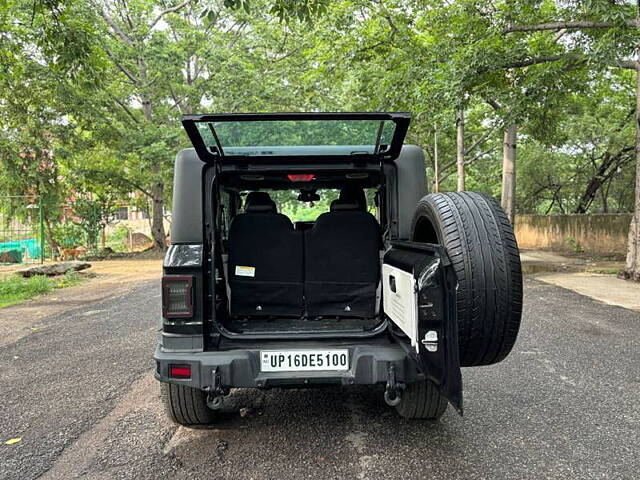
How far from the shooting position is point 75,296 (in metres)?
10.0

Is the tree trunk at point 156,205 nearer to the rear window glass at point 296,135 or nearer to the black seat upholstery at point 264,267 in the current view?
the black seat upholstery at point 264,267

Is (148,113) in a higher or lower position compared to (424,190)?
higher

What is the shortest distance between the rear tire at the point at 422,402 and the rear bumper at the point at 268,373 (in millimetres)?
427

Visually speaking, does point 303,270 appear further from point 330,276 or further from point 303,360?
point 303,360

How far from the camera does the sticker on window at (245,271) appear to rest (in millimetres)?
3625

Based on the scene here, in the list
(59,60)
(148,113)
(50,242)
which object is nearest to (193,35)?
(148,113)

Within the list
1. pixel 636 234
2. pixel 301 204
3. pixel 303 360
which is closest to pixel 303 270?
pixel 303 360

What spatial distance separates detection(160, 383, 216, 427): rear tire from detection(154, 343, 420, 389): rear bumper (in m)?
0.32

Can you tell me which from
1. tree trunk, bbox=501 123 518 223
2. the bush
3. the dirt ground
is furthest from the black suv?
the bush

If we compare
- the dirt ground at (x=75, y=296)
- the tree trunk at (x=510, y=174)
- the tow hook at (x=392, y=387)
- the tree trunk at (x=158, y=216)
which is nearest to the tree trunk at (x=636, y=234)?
the tree trunk at (x=510, y=174)

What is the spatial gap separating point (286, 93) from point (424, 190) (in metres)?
18.3

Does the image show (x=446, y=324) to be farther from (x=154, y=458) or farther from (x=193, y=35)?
(x=193, y=35)

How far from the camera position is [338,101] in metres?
21.3

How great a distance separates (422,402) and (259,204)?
6.10 ft
